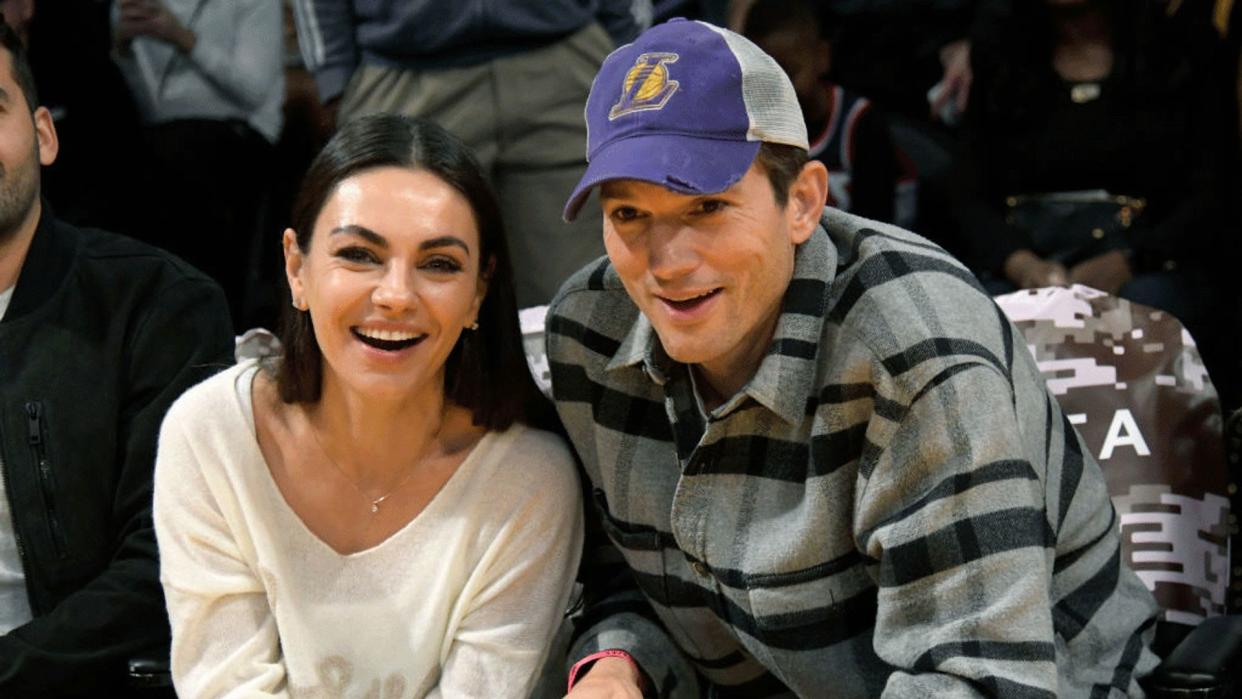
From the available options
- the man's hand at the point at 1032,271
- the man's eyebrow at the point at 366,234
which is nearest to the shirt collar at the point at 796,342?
the man's eyebrow at the point at 366,234

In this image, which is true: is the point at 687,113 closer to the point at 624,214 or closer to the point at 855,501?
the point at 624,214

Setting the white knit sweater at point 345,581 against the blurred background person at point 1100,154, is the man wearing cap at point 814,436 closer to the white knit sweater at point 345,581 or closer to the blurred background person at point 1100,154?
the white knit sweater at point 345,581

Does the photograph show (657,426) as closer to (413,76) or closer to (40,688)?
(40,688)

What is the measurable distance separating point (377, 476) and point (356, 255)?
38 cm

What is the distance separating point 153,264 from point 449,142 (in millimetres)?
697

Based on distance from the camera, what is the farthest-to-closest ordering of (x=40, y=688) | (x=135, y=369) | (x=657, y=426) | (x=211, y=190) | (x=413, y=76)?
1. (x=211, y=190)
2. (x=413, y=76)
3. (x=135, y=369)
4. (x=40, y=688)
5. (x=657, y=426)

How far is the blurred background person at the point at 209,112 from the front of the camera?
4.47m

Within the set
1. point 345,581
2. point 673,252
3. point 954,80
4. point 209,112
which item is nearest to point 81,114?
point 209,112

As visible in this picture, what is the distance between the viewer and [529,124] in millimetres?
3943

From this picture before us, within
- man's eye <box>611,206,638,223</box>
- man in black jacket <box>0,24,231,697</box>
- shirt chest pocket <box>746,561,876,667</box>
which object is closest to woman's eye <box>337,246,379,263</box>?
man's eye <box>611,206,638,223</box>

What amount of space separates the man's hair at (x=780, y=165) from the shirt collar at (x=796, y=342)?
0.10m

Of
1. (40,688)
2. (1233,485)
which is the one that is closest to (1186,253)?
(1233,485)

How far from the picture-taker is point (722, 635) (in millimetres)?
2545

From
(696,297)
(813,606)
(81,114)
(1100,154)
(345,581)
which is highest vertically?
(696,297)
